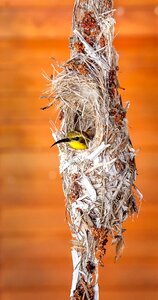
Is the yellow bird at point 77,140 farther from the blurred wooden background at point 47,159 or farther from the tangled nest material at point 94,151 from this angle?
the blurred wooden background at point 47,159

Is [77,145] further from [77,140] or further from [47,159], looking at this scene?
[47,159]

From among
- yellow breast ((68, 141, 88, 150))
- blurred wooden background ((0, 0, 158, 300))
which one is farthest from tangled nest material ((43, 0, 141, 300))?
blurred wooden background ((0, 0, 158, 300))

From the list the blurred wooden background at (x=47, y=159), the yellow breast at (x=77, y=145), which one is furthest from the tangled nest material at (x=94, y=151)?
the blurred wooden background at (x=47, y=159)

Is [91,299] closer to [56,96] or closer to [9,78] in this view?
[56,96]

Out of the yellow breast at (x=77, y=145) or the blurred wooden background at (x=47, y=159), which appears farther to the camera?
the blurred wooden background at (x=47, y=159)

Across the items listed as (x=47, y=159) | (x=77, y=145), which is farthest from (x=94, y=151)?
(x=47, y=159)

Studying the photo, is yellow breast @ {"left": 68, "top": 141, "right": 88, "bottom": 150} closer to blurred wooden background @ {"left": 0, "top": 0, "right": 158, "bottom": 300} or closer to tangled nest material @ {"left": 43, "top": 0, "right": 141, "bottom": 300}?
tangled nest material @ {"left": 43, "top": 0, "right": 141, "bottom": 300}
